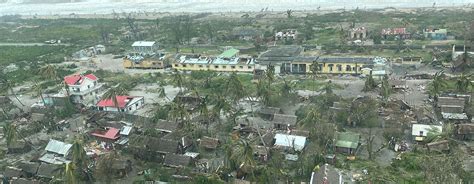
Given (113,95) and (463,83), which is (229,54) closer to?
(113,95)

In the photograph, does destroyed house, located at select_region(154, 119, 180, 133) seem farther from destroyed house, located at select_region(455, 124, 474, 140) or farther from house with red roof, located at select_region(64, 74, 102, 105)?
destroyed house, located at select_region(455, 124, 474, 140)

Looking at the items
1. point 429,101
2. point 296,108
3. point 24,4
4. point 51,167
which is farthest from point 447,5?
point 24,4

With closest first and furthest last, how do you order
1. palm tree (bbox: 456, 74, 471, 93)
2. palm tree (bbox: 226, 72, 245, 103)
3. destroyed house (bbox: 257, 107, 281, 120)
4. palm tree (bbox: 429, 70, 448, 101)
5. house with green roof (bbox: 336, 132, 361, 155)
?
house with green roof (bbox: 336, 132, 361, 155), destroyed house (bbox: 257, 107, 281, 120), palm tree (bbox: 429, 70, 448, 101), palm tree (bbox: 226, 72, 245, 103), palm tree (bbox: 456, 74, 471, 93)

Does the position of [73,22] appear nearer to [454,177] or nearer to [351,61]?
[351,61]

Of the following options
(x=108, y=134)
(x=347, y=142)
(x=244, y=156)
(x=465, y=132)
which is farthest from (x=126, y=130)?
(x=465, y=132)

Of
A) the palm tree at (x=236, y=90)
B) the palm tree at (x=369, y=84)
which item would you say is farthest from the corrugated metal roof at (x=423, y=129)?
the palm tree at (x=236, y=90)

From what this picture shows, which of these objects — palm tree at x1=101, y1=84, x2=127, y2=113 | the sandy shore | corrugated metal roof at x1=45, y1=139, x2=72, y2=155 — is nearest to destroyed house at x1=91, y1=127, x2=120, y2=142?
corrugated metal roof at x1=45, y1=139, x2=72, y2=155
